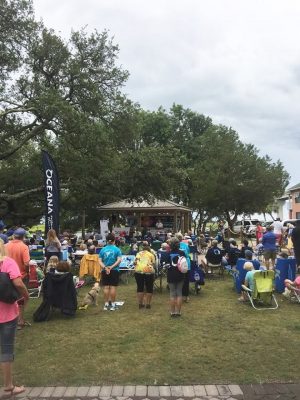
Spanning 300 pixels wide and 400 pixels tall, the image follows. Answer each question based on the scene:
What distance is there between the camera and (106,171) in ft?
61.8

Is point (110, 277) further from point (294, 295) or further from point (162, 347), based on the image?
point (294, 295)

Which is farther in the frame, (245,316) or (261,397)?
(245,316)

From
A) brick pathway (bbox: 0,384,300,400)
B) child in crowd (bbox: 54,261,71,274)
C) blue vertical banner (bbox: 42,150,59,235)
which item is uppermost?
blue vertical banner (bbox: 42,150,59,235)

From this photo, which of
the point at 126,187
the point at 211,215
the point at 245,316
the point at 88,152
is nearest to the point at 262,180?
the point at 211,215

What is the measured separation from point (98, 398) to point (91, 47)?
18774mm

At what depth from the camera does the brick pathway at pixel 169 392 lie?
14.8 ft

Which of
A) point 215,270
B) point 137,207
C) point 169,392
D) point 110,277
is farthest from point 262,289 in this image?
point 137,207

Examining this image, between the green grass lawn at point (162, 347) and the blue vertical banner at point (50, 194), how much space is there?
12.6 feet

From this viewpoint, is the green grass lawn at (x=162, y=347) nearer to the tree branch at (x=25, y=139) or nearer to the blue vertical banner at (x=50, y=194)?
the blue vertical banner at (x=50, y=194)

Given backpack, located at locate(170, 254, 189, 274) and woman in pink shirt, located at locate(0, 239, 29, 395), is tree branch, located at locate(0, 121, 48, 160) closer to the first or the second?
backpack, located at locate(170, 254, 189, 274)

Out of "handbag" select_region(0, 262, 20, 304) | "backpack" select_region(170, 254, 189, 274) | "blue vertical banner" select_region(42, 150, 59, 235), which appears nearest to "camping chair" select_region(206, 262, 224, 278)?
"blue vertical banner" select_region(42, 150, 59, 235)

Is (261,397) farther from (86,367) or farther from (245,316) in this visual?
(245,316)

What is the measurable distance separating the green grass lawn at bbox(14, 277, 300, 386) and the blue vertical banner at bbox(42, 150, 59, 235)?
3.83 meters

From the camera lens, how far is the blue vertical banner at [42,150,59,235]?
12.5 m
